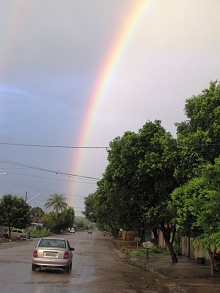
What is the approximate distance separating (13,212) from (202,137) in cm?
4737

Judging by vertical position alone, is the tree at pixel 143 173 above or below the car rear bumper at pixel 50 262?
above

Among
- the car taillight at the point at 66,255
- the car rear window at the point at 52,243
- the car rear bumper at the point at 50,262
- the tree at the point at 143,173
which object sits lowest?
the car rear bumper at the point at 50,262

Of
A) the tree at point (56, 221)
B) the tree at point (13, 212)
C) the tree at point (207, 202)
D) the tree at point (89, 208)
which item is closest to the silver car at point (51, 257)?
the tree at point (207, 202)

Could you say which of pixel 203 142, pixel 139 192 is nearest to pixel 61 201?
pixel 139 192

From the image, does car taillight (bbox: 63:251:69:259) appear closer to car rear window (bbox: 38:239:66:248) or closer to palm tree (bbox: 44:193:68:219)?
car rear window (bbox: 38:239:66:248)

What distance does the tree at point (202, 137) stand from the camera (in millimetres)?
14844

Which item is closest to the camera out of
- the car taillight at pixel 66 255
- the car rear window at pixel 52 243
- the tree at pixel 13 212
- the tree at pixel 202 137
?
the tree at pixel 202 137

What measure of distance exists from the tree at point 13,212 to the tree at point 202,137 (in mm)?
45673

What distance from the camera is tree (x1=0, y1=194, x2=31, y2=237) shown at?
57344 millimetres

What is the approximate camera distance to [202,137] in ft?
49.1

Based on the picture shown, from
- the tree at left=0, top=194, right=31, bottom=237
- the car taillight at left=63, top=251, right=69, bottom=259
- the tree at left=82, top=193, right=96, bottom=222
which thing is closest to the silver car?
the car taillight at left=63, top=251, right=69, bottom=259

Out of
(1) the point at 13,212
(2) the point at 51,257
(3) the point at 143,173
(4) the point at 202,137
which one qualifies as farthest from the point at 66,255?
(1) the point at 13,212

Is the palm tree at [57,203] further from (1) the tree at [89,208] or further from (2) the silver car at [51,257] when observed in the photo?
(2) the silver car at [51,257]

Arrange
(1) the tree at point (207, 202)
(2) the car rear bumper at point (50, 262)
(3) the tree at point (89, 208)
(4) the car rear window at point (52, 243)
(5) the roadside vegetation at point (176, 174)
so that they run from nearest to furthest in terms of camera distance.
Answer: (1) the tree at point (207, 202), (5) the roadside vegetation at point (176, 174), (2) the car rear bumper at point (50, 262), (4) the car rear window at point (52, 243), (3) the tree at point (89, 208)
